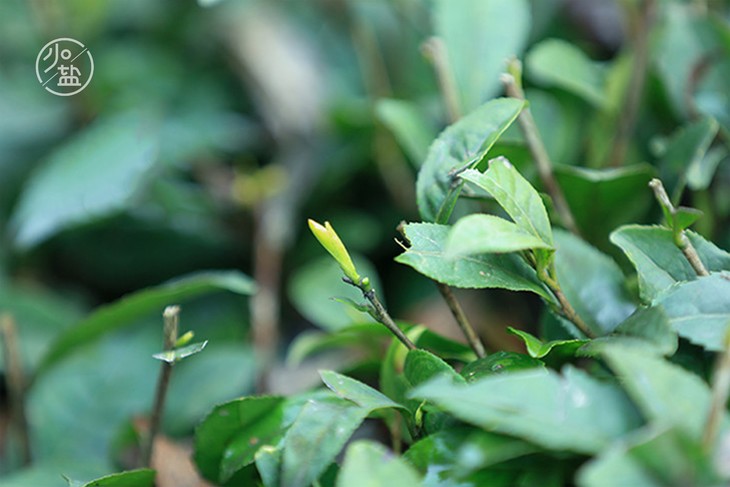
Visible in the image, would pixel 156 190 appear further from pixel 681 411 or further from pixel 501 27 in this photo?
pixel 681 411

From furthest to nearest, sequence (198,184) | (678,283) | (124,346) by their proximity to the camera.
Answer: (198,184) → (124,346) → (678,283)

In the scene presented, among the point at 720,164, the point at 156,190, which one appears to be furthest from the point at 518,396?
the point at 156,190

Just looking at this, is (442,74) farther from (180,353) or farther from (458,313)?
(180,353)

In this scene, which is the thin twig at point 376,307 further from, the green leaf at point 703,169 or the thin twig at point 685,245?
the green leaf at point 703,169

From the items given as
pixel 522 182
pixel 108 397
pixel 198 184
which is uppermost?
pixel 522 182

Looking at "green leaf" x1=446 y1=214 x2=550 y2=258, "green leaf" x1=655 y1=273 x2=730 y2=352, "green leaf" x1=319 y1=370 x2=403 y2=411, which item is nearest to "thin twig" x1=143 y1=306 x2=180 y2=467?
"green leaf" x1=319 y1=370 x2=403 y2=411

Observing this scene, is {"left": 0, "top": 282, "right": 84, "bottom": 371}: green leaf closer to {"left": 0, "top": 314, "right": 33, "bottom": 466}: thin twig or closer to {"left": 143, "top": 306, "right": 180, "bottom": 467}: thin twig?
{"left": 0, "top": 314, "right": 33, "bottom": 466}: thin twig
